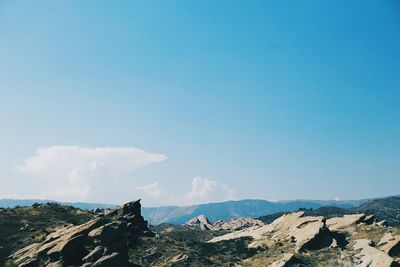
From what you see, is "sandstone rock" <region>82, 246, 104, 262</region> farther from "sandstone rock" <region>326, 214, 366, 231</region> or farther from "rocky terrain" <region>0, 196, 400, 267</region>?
"sandstone rock" <region>326, 214, 366, 231</region>

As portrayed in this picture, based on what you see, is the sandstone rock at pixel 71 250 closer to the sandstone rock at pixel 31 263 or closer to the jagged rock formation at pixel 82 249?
the jagged rock formation at pixel 82 249

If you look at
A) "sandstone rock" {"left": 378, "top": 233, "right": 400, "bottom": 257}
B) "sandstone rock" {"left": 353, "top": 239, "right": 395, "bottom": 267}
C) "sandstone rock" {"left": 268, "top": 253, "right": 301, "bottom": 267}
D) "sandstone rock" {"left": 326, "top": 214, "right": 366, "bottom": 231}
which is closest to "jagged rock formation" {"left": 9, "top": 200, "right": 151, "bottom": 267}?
"sandstone rock" {"left": 268, "top": 253, "right": 301, "bottom": 267}

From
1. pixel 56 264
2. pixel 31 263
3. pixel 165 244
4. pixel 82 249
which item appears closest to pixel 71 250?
pixel 82 249

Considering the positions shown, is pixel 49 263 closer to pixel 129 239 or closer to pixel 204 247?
pixel 129 239

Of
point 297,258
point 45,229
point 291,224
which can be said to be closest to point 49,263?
point 45,229

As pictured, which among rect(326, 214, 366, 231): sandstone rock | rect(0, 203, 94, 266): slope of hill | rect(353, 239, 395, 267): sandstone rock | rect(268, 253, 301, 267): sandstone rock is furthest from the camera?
rect(326, 214, 366, 231): sandstone rock

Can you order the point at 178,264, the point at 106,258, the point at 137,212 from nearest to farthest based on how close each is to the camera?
the point at 106,258, the point at 178,264, the point at 137,212

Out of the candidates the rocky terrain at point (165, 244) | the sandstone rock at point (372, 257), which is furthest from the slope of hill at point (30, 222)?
the sandstone rock at point (372, 257)

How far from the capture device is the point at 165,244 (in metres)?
111

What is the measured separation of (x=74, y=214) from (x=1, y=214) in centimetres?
2519

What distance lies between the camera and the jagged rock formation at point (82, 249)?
77.4 meters

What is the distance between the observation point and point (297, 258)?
330ft

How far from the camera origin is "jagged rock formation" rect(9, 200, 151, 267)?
77375 mm

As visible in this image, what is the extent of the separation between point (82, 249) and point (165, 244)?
3449 cm
